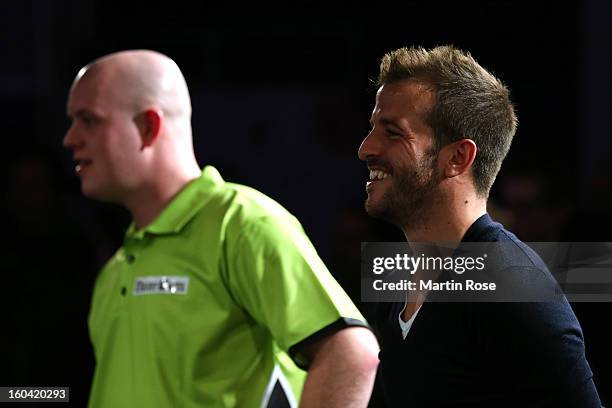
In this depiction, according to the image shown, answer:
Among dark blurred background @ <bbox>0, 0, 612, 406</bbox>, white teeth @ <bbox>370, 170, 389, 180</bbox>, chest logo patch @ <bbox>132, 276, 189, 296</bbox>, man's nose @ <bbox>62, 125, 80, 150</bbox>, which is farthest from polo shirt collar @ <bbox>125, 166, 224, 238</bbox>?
dark blurred background @ <bbox>0, 0, 612, 406</bbox>

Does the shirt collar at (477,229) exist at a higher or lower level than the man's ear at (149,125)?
lower

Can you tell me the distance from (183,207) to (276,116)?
10.4 ft

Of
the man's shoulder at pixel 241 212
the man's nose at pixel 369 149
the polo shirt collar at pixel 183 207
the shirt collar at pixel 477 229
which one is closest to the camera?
the shirt collar at pixel 477 229

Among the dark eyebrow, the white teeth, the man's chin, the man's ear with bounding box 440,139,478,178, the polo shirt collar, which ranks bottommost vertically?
the polo shirt collar

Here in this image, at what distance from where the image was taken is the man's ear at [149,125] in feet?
7.62

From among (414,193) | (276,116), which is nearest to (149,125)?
(414,193)

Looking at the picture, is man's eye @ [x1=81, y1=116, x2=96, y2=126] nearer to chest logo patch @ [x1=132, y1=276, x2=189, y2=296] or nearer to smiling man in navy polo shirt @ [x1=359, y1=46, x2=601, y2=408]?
chest logo patch @ [x1=132, y1=276, x2=189, y2=296]

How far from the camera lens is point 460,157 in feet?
6.44

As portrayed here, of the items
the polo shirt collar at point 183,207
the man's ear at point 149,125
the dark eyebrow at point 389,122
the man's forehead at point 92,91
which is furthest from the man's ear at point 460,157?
the man's forehead at point 92,91

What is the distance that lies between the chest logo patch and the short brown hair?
619 mm

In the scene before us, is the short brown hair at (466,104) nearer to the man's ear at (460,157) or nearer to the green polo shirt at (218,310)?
the man's ear at (460,157)

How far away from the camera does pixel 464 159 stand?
6.43 feet

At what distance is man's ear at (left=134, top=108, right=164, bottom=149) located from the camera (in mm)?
2322

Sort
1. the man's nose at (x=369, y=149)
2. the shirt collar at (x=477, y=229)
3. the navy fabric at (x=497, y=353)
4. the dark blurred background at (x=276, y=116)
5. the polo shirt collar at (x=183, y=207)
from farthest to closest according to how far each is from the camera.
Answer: the dark blurred background at (x=276, y=116) < the polo shirt collar at (x=183, y=207) < the man's nose at (x=369, y=149) < the shirt collar at (x=477, y=229) < the navy fabric at (x=497, y=353)
